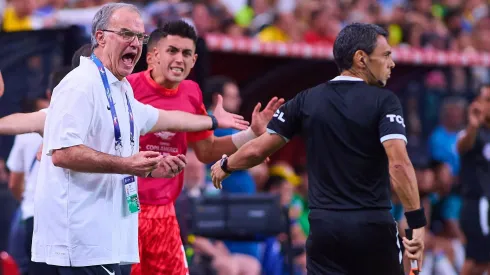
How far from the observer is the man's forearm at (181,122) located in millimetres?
6625

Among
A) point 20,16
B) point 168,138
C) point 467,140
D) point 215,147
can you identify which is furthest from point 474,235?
point 20,16

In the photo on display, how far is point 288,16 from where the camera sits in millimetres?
15320

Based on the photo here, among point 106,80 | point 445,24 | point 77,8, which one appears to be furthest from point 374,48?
point 445,24

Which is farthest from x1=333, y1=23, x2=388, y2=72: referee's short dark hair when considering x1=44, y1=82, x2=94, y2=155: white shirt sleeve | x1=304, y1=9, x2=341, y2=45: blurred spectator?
x1=304, y1=9, x2=341, y2=45: blurred spectator

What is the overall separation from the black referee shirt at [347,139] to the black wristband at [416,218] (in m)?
0.25

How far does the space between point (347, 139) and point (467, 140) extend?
5.74 m

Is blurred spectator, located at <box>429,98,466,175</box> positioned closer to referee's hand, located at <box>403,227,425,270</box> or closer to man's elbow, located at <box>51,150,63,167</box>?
referee's hand, located at <box>403,227,425,270</box>

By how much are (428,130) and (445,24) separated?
13.2ft

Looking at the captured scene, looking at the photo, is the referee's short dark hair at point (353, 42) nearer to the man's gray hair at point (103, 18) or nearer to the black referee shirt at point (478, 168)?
the man's gray hair at point (103, 18)

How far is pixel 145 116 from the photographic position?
6.40 m

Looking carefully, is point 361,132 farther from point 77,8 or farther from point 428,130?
point 428,130

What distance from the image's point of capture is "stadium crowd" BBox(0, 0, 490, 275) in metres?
11.2

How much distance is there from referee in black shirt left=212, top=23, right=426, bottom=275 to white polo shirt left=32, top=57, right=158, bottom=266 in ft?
4.16

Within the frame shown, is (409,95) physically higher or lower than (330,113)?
higher
